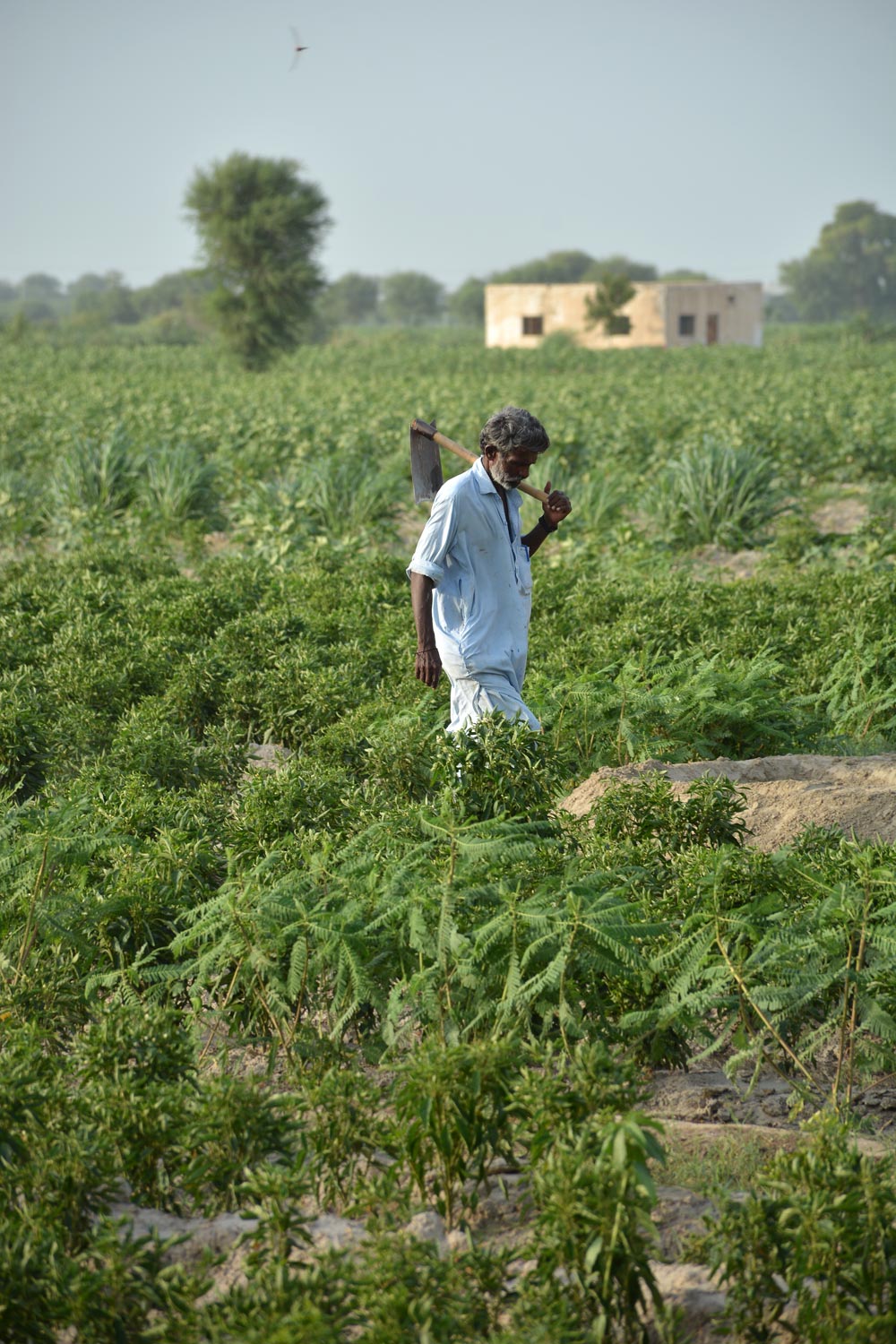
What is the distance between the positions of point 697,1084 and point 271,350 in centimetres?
3912

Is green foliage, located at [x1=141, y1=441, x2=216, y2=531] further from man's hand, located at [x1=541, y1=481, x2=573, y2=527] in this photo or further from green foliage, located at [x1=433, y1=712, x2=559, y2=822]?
green foliage, located at [x1=433, y1=712, x2=559, y2=822]

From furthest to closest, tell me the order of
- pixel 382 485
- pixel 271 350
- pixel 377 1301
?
pixel 271 350, pixel 382 485, pixel 377 1301


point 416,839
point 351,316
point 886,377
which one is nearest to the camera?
point 416,839

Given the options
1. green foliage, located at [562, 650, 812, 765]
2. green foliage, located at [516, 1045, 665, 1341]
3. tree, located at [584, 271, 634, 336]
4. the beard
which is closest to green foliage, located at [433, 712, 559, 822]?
the beard

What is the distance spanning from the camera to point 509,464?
4438mm

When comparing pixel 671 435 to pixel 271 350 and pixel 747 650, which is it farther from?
pixel 271 350

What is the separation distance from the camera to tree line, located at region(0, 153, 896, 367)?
40500 millimetres

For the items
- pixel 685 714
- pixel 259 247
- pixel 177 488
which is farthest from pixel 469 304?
pixel 685 714

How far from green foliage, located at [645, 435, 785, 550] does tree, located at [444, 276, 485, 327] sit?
110689mm

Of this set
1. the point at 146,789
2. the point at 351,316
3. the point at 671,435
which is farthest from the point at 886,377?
the point at 351,316

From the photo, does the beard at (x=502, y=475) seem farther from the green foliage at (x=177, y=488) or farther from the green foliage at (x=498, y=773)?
the green foliage at (x=177, y=488)

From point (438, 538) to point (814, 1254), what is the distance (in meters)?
2.71

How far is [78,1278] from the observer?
2.27 metres

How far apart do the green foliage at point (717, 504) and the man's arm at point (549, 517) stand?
6.76 metres
